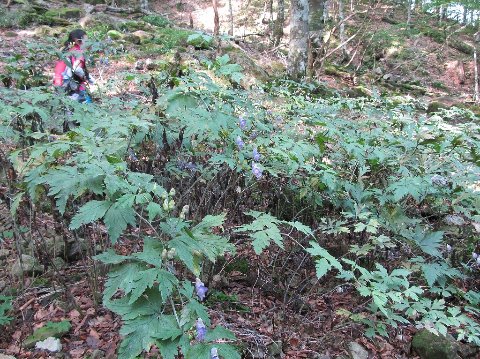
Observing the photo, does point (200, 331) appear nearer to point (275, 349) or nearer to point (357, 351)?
point (275, 349)

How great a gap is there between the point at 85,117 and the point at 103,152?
2.99ft

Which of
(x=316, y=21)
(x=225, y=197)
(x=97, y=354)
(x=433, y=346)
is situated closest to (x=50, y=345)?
(x=97, y=354)

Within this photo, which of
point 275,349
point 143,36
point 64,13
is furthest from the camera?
point 64,13

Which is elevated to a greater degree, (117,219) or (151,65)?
(117,219)

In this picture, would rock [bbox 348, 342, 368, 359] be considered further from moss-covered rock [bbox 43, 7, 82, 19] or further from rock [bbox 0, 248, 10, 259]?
moss-covered rock [bbox 43, 7, 82, 19]

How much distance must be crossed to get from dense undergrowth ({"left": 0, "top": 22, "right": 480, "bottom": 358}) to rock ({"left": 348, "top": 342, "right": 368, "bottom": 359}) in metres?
0.21

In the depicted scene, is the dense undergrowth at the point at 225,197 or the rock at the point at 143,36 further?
the rock at the point at 143,36

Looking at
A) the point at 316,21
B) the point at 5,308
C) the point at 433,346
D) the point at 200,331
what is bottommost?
the point at 433,346

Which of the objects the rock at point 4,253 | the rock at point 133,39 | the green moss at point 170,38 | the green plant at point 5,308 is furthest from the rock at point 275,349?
the rock at point 133,39

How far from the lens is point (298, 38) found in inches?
390

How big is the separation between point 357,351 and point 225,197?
1.45 metres

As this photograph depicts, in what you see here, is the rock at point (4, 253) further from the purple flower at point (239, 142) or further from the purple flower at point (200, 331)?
the purple flower at point (200, 331)

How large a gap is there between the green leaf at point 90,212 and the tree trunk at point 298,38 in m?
8.85

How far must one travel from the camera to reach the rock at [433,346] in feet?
8.48
